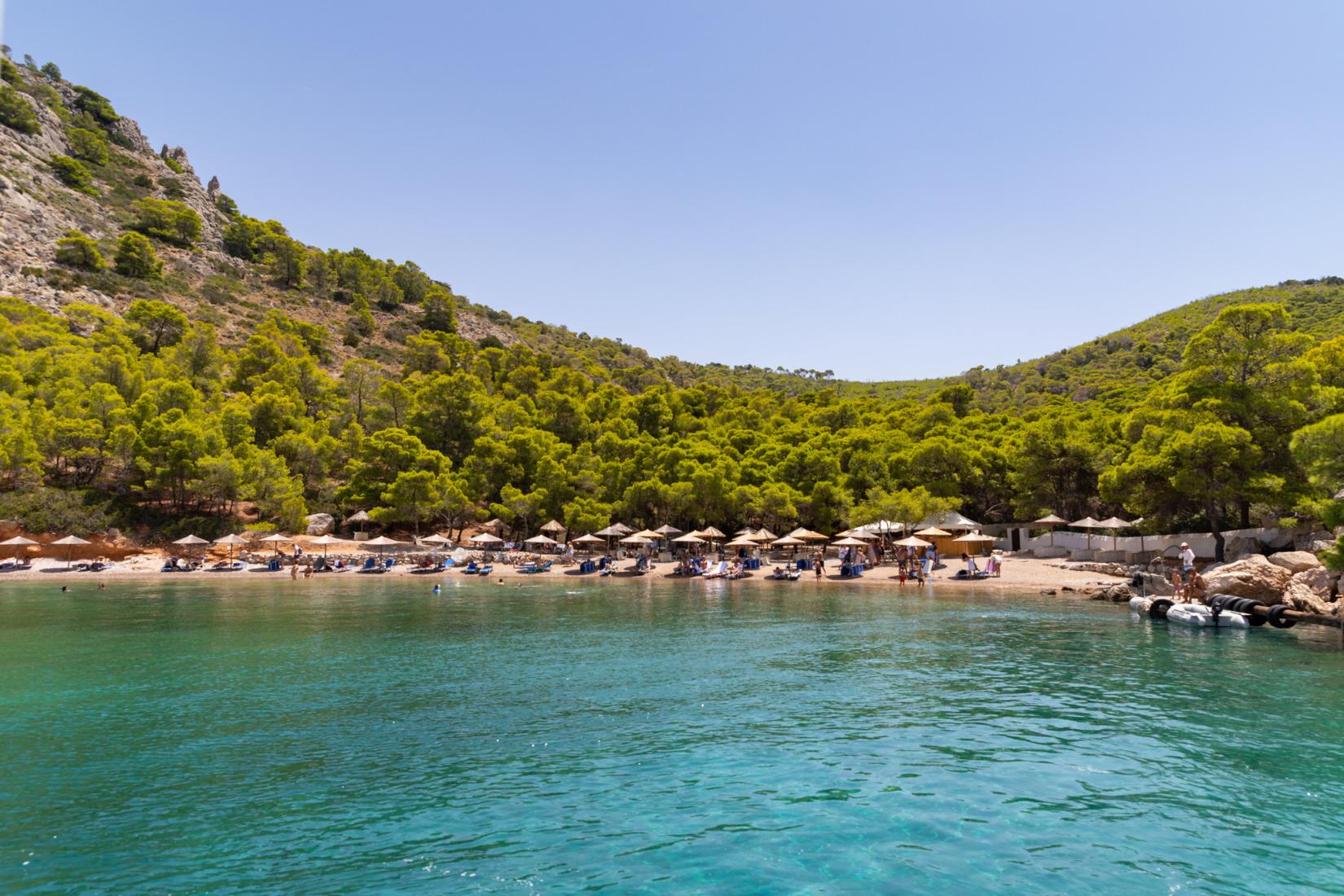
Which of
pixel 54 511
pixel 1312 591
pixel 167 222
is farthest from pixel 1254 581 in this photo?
pixel 167 222

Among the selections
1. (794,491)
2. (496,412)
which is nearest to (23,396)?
(496,412)

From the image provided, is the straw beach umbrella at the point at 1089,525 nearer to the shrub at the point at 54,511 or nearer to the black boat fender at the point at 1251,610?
the black boat fender at the point at 1251,610

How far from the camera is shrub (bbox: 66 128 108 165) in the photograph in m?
100

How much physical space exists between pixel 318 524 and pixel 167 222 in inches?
2700

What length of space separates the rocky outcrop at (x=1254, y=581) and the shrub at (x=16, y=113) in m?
128

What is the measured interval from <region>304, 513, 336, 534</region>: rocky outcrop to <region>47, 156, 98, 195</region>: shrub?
245ft

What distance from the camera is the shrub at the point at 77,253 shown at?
252ft

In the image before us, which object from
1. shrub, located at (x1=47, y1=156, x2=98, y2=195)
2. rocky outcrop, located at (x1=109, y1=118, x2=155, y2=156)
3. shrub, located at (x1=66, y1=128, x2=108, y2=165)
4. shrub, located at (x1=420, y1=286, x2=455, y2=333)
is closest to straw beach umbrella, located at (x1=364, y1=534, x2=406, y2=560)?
shrub, located at (x1=420, y1=286, x2=455, y2=333)

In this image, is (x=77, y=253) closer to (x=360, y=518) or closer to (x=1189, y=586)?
(x=360, y=518)

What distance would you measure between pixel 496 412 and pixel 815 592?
42.5 meters

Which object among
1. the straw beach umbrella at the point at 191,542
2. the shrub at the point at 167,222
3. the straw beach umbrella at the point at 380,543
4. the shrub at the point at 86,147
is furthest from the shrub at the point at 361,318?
the straw beach umbrella at the point at 380,543

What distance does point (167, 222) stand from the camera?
94812 millimetres

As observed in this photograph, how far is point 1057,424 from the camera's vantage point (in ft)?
145

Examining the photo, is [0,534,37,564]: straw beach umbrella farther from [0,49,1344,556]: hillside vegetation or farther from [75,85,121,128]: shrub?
[75,85,121,128]: shrub
